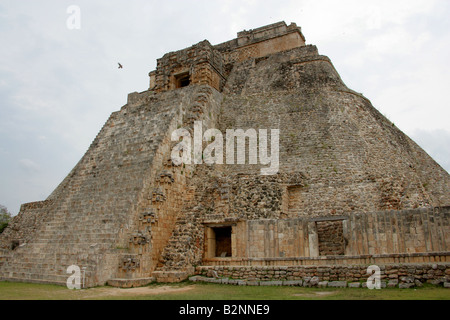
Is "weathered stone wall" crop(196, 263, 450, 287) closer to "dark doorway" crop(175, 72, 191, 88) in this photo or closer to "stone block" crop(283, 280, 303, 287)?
"stone block" crop(283, 280, 303, 287)

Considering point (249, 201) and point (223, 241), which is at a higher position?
point (249, 201)

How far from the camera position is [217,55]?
1988 centimetres

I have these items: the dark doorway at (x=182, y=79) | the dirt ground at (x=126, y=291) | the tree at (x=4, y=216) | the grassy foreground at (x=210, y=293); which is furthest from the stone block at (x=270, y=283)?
the tree at (x=4, y=216)

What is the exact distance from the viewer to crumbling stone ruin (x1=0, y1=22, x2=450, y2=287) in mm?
9812

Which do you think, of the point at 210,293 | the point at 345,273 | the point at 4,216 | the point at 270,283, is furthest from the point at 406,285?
the point at 4,216

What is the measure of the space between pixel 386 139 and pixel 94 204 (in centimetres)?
1136

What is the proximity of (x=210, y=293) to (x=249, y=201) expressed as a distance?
471 centimetres

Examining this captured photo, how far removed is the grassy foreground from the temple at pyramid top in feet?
37.8

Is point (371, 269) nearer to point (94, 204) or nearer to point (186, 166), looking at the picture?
point (186, 166)

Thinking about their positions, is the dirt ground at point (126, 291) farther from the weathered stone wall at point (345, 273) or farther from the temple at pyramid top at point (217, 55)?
the temple at pyramid top at point (217, 55)

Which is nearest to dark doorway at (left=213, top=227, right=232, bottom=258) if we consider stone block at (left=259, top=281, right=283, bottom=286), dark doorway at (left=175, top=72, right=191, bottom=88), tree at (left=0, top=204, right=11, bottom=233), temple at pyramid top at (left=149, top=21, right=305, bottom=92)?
stone block at (left=259, top=281, right=283, bottom=286)

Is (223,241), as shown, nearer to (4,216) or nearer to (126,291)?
(126,291)
